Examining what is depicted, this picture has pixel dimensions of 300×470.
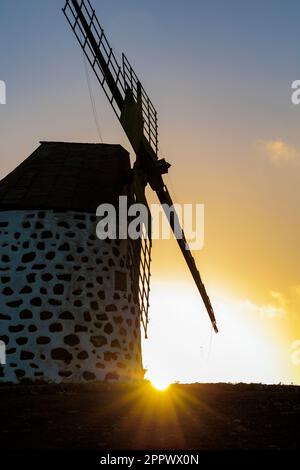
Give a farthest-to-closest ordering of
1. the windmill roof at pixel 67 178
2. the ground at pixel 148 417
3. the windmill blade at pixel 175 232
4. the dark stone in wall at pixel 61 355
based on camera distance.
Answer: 1. the windmill blade at pixel 175 232
2. the windmill roof at pixel 67 178
3. the dark stone in wall at pixel 61 355
4. the ground at pixel 148 417

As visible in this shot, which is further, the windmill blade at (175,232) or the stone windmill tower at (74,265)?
the windmill blade at (175,232)

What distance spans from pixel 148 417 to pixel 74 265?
6.36m

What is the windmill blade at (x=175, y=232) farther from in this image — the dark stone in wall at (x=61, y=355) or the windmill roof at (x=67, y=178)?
A: the dark stone in wall at (x=61, y=355)

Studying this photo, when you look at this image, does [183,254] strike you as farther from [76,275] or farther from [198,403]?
[198,403]

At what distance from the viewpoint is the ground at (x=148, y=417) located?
9820mm

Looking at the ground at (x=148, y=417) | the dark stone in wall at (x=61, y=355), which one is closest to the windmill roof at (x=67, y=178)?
the dark stone in wall at (x=61, y=355)

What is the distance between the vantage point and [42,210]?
17.6 meters

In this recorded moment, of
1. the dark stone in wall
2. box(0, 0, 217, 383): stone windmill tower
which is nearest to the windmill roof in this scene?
box(0, 0, 217, 383): stone windmill tower

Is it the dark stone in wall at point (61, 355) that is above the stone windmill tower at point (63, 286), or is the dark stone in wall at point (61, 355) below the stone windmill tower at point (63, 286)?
below

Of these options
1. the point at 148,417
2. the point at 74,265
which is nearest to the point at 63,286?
the point at 74,265

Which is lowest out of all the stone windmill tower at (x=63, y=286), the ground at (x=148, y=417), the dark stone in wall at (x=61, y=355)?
the ground at (x=148, y=417)

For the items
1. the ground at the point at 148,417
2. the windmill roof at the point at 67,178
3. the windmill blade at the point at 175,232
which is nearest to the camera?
the ground at the point at 148,417

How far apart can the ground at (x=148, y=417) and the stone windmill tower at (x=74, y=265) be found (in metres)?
1.54

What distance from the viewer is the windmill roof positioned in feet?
58.3
